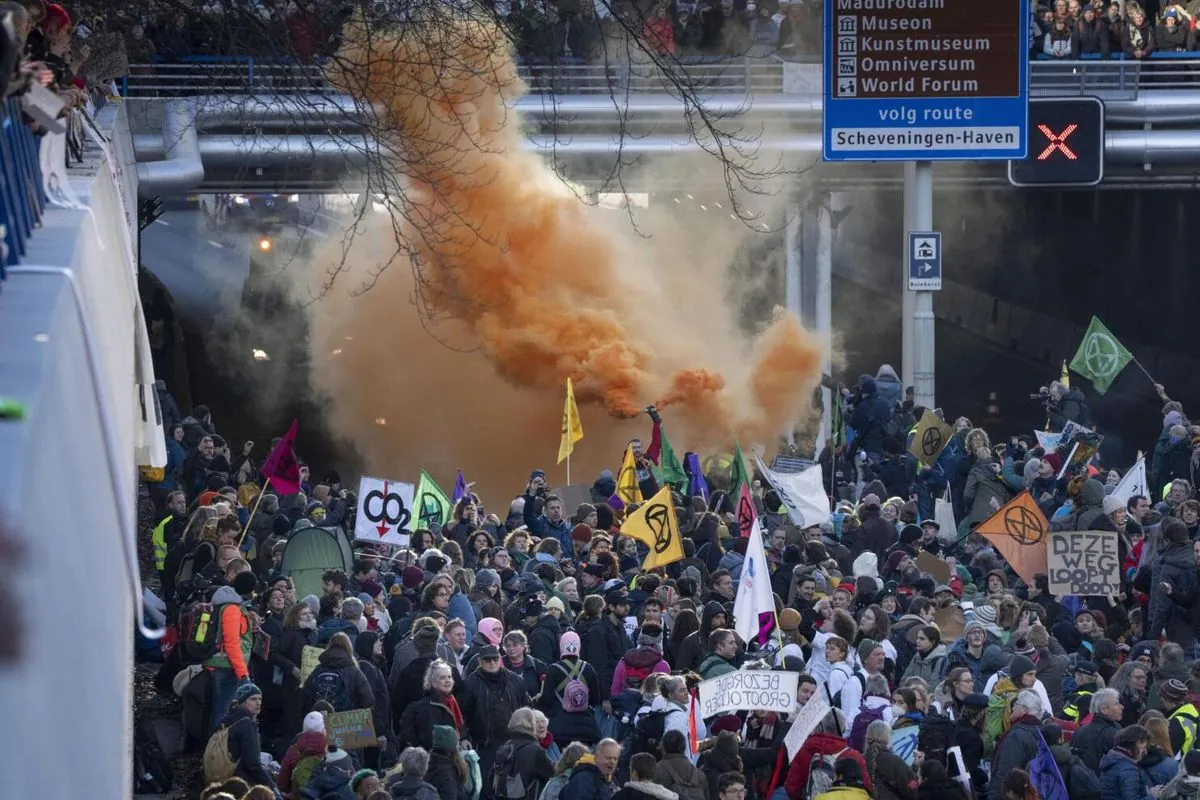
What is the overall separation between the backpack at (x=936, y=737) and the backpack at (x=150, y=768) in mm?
4190

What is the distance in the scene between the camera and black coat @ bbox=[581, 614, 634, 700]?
11.4 m

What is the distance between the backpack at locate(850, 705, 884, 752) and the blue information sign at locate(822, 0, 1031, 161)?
8884 millimetres

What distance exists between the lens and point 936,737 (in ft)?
32.8

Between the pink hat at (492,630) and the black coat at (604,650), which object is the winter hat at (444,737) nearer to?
the pink hat at (492,630)

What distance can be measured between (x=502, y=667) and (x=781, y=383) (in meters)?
14.0

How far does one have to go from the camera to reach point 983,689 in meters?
11.1

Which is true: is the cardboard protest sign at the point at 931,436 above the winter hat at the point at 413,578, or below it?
below

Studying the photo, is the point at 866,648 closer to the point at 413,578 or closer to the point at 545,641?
the point at 545,641

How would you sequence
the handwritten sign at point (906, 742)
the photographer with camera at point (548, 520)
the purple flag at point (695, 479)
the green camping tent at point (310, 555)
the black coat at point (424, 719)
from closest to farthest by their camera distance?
the black coat at point (424, 719)
the handwritten sign at point (906, 742)
the green camping tent at point (310, 555)
the photographer with camera at point (548, 520)
the purple flag at point (695, 479)

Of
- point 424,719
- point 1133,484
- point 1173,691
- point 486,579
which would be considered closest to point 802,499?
point 1133,484

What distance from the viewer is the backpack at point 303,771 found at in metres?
9.40

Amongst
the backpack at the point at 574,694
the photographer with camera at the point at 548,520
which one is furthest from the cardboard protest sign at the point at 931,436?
the backpack at the point at 574,694

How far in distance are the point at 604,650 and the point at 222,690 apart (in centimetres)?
216

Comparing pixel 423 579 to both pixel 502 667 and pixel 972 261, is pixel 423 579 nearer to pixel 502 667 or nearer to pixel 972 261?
pixel 502 667
